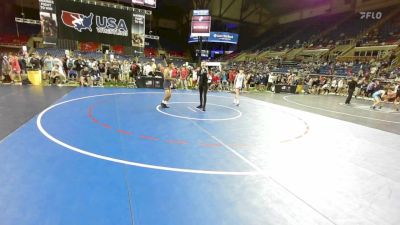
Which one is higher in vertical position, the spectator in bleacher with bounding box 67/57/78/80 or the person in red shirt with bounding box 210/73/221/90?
the spectator in bleacher with bounding box 67/57/78/80

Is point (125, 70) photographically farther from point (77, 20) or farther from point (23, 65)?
point (23, 65)

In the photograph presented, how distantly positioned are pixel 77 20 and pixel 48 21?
6.03 ft

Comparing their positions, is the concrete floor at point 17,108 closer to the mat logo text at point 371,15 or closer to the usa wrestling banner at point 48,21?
the usa wrestling banner at point 48,21

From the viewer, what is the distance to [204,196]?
3736mm

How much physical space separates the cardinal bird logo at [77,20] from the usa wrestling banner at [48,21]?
0.69 meters

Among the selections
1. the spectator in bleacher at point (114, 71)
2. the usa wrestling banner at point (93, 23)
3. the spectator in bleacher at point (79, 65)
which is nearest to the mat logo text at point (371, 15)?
the usa wrestling banner at point (93, 23)

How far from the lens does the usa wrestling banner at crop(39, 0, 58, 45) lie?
54.2 feet

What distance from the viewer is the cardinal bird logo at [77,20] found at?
17.5 m

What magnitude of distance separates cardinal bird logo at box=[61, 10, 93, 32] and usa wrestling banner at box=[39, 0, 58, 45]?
694 mm

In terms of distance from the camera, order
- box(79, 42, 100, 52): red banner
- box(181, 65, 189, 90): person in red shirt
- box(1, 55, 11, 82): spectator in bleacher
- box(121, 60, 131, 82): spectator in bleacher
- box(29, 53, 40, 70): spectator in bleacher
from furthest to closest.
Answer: box(79, 42, 100, 52): red banner → box(121, 60, 131, 82): spectator in bleacher → box(181, 65, 189, 90): person in red shirt → box(29, 53, 40, 70): spectator in bleacher → box(1, 55, 11, 82): spectator in bleacher

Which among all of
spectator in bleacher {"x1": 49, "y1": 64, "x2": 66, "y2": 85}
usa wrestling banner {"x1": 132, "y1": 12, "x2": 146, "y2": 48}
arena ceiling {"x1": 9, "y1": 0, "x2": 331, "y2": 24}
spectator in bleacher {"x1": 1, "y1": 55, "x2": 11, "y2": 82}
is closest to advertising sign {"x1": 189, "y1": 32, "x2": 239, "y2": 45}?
arena ceiling {"x1": 9, "y1": 0, "x2": 331, "y2": 24}

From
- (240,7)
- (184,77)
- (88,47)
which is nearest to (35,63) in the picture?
(184,77)

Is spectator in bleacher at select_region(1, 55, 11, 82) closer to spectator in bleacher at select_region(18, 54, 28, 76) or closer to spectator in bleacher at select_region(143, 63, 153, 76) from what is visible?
spectator in bleacher at select_region(18, 54, 28, 76)

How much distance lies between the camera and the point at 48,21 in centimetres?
1686
